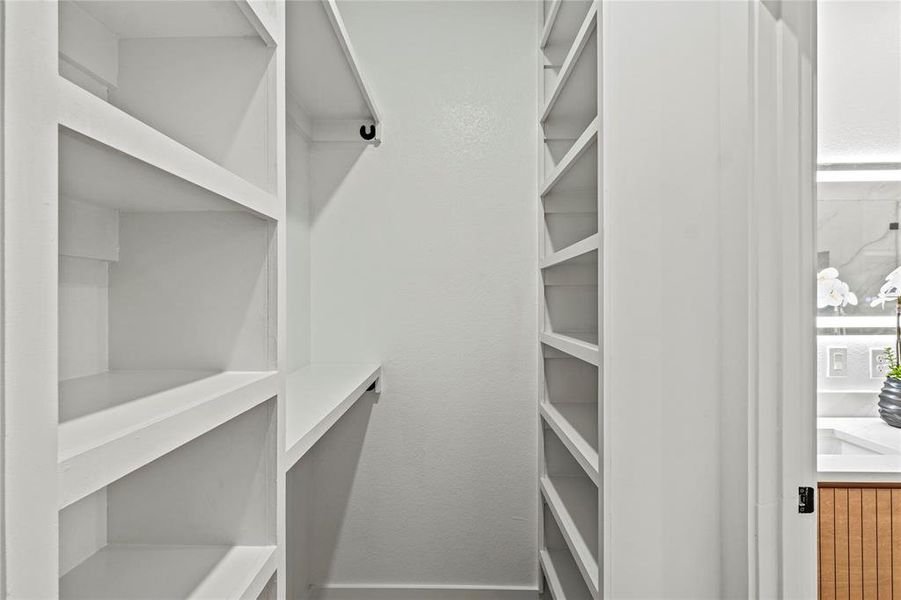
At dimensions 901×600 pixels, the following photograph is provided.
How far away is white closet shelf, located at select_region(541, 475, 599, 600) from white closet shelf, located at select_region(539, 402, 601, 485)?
166 mm

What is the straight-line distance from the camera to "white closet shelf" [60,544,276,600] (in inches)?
27.8

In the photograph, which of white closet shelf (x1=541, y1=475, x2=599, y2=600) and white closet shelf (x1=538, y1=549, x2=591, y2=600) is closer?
white closet shelf (x1=541, y1=475, x2=599, y2=600)

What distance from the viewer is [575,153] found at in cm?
140

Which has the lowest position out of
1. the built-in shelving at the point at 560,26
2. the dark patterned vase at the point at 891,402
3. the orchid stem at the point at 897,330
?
the dark patterned vase at the point at 891,402

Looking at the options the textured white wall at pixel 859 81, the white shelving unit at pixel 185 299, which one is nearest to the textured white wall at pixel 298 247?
the white shelving unit at pixel 185 299

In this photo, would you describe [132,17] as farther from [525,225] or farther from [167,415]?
[525,225]

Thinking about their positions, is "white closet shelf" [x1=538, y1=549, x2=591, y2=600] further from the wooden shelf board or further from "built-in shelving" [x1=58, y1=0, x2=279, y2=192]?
the wooden shelf board

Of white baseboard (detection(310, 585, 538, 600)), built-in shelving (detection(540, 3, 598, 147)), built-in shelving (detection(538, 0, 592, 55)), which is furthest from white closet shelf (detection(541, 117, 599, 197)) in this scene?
white baseboard (detection(310, 585, 538, 600))

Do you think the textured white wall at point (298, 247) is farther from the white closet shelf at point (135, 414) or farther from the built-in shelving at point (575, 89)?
the white closet shelf at point (135, 414)

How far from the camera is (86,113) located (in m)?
0.41

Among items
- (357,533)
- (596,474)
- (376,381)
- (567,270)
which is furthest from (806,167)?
(357,533)

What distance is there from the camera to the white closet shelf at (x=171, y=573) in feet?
2.32

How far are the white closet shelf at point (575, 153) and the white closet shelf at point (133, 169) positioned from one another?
703mm

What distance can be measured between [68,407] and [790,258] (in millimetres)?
1087
